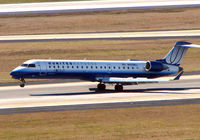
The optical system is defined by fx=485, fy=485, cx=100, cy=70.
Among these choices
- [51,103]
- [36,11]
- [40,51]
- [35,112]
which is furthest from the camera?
[36,11]

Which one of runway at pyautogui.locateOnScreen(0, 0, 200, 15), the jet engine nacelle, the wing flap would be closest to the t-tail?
the jet engine nacelle

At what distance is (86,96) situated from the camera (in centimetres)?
4334

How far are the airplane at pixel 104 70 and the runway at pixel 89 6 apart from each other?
57556 mm

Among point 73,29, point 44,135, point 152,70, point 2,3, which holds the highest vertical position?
point 2,3

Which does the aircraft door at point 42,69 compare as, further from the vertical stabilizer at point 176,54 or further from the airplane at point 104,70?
the vertical stabilizer at point 176,54

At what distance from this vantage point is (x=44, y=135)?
28234mm

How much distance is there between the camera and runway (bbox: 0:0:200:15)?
105562 mm

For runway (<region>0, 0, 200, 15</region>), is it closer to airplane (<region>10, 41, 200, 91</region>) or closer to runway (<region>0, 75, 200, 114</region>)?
runway (<region>0, 75, 200, 114</region>)

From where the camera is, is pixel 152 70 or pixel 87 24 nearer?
pixel 152 70

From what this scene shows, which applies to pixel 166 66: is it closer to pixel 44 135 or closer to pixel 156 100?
pixel 156 100

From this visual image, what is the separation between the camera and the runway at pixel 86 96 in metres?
38.2

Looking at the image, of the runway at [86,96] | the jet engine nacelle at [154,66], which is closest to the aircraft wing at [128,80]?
the runway at [86,96]

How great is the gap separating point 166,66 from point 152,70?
1.77 meters

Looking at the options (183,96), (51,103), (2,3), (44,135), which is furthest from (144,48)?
(2,3)
